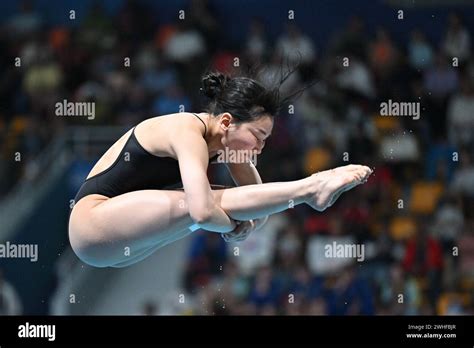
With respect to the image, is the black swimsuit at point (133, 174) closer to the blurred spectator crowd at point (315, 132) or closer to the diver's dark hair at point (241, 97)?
the diver's dark hair at point (241, 97)

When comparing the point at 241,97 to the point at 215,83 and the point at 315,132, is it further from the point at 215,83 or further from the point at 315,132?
the point at 315,132

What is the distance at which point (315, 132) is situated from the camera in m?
6.95

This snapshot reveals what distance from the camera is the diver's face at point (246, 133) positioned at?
448 cm

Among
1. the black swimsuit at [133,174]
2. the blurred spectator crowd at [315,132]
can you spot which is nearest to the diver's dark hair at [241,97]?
the black swimsuit at [133,174]

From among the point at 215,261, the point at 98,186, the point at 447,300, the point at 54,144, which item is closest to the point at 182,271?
the point at 215,261

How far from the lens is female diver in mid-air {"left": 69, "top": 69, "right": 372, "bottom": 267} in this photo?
4.17 meters

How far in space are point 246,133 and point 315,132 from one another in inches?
99.5

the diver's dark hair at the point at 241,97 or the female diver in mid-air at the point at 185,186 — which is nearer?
the female diver in mid-air at the point at 185,186

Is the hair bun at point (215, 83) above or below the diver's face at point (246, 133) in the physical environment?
above

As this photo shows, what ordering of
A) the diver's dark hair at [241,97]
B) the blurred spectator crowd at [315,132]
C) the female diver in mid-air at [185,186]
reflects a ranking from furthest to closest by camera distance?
the blurred spectator crowd at [315,132] < the diver's dark hair at [241,97] < the female diver in mid-air at [185,186]

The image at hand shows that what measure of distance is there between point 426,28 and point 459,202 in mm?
1366

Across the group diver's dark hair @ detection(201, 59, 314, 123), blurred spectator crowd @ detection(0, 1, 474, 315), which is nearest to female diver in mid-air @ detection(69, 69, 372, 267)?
diver's dark hair @ detection(201, 59, 314, 123)

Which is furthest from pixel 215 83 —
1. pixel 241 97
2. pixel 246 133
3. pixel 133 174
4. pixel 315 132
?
pixel 315 132
